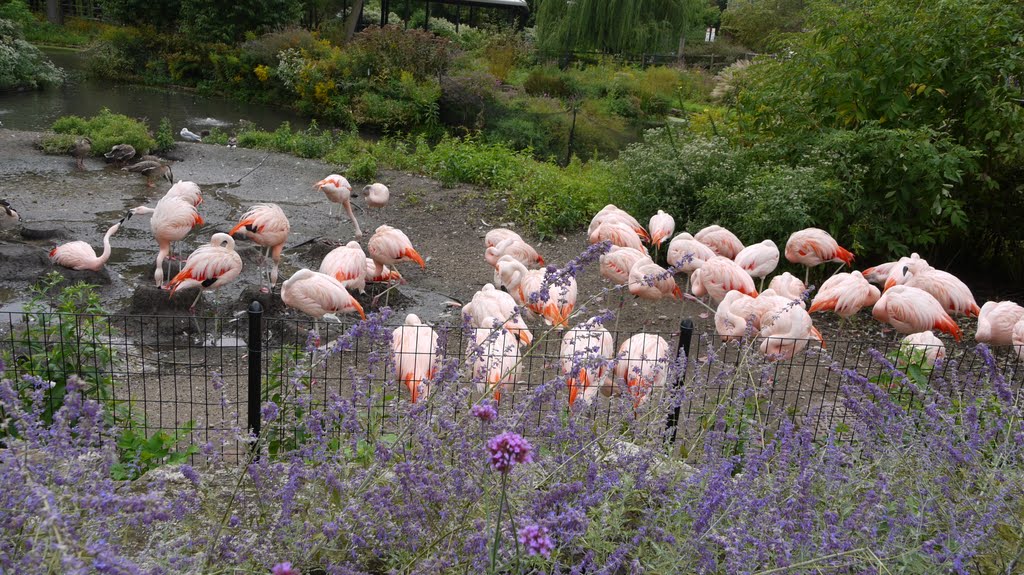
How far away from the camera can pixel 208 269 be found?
5.74 meters

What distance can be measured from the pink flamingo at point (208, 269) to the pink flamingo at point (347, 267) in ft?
2.05

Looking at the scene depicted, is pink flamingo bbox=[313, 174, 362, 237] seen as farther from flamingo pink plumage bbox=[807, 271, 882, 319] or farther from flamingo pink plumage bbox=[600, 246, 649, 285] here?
flamingo pink plumage bbox=[807, 271, 882, 319]

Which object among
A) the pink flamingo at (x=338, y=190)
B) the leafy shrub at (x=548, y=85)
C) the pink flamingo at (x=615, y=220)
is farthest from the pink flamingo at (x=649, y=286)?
the leafy shrub at (x=548, y=85)

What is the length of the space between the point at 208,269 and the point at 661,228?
12.2 ft

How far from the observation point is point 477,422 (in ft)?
7.21

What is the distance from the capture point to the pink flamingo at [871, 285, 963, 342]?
548cm

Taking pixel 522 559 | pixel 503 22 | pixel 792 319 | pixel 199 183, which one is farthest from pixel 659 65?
pixel 522 559

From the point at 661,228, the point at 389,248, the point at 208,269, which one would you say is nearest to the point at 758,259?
the point at 661,228

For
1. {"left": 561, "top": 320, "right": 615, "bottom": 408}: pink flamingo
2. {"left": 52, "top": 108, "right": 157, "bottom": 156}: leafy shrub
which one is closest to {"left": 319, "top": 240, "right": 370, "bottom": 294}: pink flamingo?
{"left": 561, "top": 320, "right": 615, "bottom": 408}: pink flamingo

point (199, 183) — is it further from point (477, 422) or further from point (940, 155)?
point (477, 422)

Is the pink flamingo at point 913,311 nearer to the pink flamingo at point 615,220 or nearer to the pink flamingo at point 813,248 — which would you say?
the pink flamingo at point 813,248

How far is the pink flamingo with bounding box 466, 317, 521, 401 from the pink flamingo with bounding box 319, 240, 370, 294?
1.68 m

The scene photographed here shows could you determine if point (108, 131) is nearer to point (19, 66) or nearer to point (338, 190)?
point (338, 190)

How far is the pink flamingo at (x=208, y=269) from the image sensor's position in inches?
225
